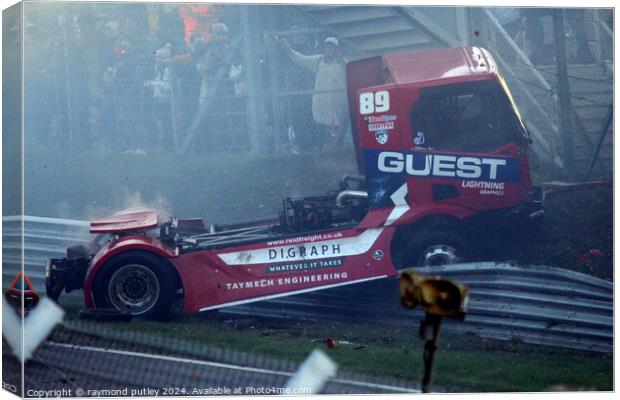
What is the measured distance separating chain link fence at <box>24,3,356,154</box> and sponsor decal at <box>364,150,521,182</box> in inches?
15.7

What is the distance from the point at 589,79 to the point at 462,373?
261 centimetres

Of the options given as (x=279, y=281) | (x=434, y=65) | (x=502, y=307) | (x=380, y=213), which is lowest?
(x=502, y=307)

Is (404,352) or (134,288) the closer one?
(404,352)

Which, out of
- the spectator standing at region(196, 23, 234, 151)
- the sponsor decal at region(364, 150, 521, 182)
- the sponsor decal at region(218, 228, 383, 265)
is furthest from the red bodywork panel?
the sponsor decal at region(364, 150, 521, 182)

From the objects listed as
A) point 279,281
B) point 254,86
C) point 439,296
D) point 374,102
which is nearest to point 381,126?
point 374,102

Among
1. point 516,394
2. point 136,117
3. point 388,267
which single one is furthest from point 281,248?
point 516,394

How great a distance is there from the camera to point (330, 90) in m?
7.34

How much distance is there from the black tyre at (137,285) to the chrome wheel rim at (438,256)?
1.99 m

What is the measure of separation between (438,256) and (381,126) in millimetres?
1132

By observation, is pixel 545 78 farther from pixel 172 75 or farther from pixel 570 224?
pixel 172 75

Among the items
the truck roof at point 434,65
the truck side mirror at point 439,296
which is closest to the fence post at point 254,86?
the truck roof at point 434,65

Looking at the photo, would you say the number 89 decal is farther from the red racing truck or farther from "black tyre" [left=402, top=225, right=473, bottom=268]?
"black tyre" [left=402, top=225, right=473, bottom=268]

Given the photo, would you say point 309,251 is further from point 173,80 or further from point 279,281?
point 173,80

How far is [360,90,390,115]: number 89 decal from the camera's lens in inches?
286
